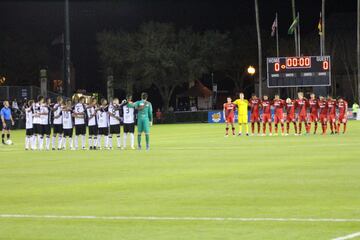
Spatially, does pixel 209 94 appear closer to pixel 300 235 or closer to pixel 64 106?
pixel 64 106

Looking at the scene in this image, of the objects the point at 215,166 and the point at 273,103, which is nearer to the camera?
the point at 215,166

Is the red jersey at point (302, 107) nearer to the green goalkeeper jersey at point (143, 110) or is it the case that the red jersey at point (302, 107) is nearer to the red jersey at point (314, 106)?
the red jersey at point (314, 106)

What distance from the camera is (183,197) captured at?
1557 cm

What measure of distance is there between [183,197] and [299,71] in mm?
39981

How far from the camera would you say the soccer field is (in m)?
11.7

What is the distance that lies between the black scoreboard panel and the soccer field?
2718 centimetres

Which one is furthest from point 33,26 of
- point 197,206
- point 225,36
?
point 197,206

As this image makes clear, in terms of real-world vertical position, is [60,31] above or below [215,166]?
above

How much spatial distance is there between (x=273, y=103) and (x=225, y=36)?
66.1 m

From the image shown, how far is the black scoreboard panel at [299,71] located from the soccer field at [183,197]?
27181mm

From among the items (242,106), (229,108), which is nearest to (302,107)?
(242,106)

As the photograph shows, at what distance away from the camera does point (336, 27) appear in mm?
108750

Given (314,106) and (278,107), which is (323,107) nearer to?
(314,106)

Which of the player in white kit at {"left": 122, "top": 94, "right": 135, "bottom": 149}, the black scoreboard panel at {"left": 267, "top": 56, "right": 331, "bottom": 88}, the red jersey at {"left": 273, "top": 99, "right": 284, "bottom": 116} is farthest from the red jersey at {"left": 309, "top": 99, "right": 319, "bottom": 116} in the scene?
the player in white kit at {"left": 122, "top": 94, "right": 135, "bottom": 149}
